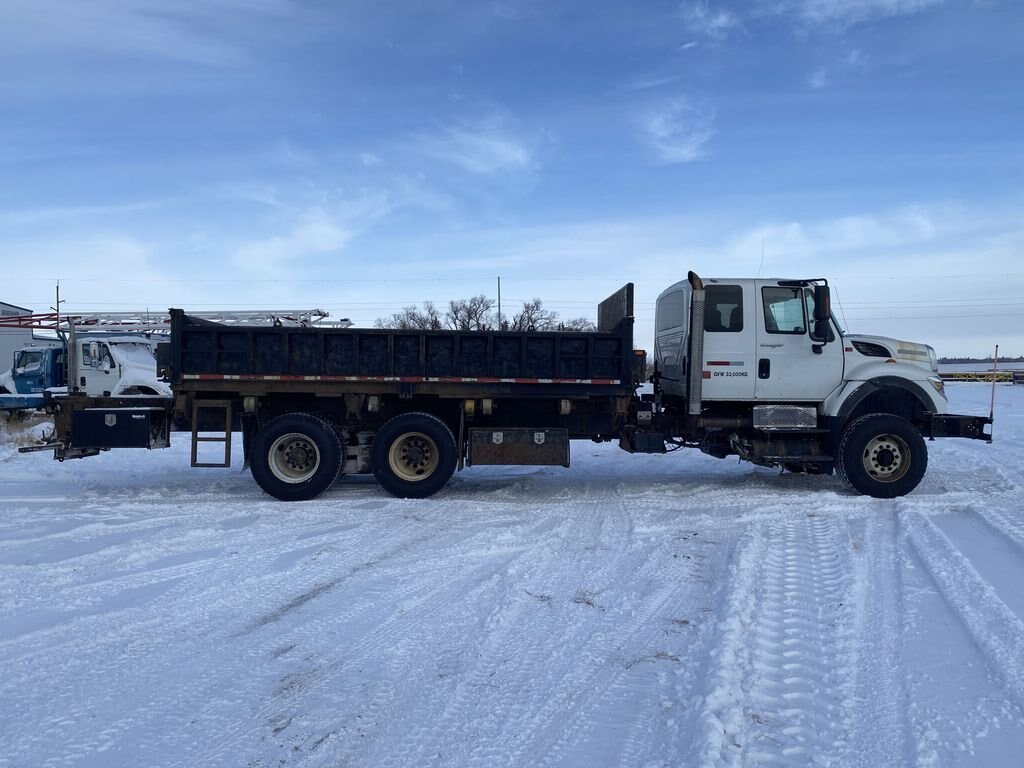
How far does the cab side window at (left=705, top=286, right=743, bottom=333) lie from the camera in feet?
29.2

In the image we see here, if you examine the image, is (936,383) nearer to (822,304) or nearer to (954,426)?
(954,426)

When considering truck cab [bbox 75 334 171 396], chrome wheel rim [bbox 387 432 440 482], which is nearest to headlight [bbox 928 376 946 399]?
chrome wheel rim [bbox 387 432 440 482]

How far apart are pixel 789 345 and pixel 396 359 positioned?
4923mm

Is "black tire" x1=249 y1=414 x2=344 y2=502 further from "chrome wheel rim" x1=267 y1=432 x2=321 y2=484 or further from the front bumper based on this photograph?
the front bumper

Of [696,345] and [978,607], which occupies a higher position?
[696,345]

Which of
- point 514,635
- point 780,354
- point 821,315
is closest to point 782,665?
point 514,635

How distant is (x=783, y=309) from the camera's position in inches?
351

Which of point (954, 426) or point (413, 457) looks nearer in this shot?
point (413, 457)

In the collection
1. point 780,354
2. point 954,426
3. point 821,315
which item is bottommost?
point 954,426

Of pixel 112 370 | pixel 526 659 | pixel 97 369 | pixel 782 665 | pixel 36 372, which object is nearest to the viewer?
pixel 782 665

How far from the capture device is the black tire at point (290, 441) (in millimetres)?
8766

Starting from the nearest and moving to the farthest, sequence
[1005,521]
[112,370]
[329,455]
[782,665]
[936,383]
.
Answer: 1. [782,665]
2. [1005,521]
3. [329,455]
4. [936,383]
5. [112,370]

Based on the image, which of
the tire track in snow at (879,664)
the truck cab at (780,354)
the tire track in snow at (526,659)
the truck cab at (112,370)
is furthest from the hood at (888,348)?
the truck cab at (112,370)

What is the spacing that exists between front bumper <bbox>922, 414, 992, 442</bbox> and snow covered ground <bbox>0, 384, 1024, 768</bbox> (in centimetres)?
111
